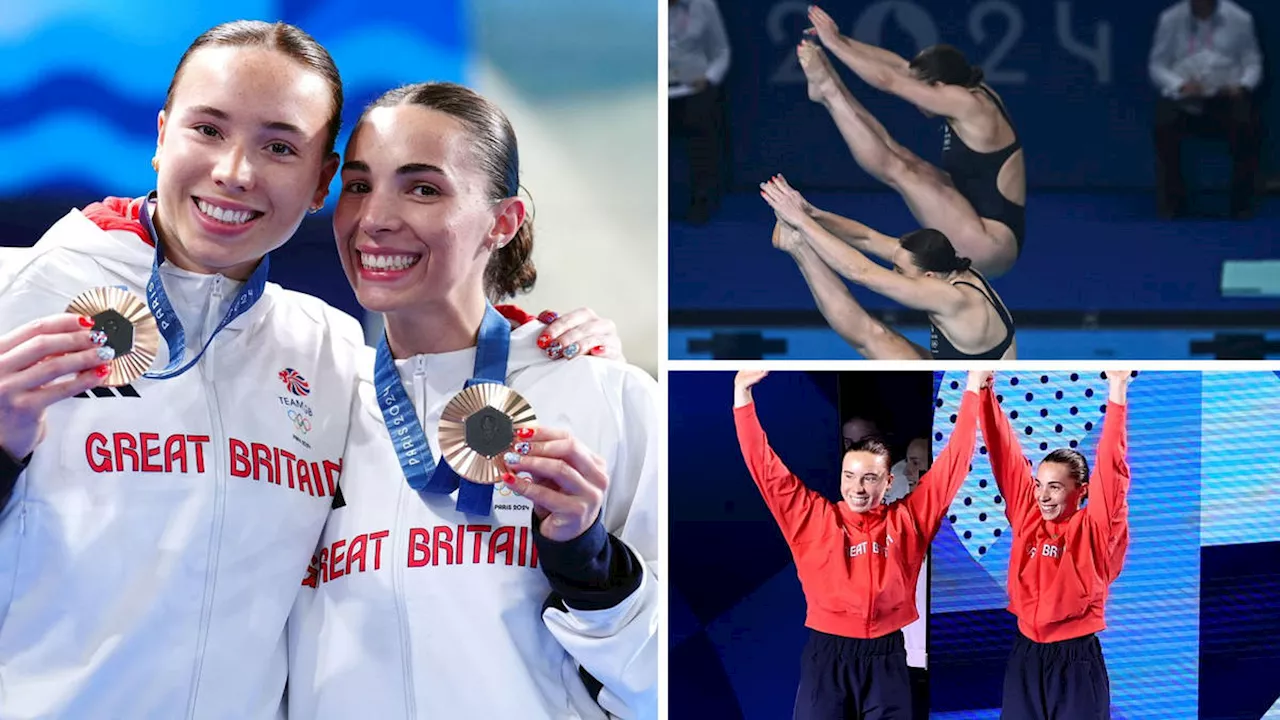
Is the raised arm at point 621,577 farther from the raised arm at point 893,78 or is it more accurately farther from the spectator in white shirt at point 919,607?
the raised arm at point 893,78

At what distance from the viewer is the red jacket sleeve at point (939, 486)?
3.03 meters

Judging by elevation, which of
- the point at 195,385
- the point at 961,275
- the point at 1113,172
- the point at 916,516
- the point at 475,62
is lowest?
the point at 916,516

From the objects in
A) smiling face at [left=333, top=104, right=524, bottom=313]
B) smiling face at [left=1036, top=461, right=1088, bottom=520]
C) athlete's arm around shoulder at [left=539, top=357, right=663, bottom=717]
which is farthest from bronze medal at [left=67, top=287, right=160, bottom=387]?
smiling face at [left=1036, top=461, right=1088, bottom=520]

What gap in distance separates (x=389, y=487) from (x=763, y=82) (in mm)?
1442

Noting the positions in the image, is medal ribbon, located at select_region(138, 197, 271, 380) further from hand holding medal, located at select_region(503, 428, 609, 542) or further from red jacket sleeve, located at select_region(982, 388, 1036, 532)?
red jacket sleeve, located at select_region(982, 388, 1036, 532)

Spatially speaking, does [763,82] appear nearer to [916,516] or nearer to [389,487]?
[916,516]

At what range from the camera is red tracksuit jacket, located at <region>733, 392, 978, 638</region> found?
3.01 m

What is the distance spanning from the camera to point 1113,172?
10.2 ft

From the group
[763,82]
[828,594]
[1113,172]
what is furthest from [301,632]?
[1113,172]

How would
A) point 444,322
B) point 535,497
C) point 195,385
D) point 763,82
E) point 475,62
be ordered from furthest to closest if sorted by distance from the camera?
point 763,82
point 475,62
point 444,322
point 195,385
point 535,497

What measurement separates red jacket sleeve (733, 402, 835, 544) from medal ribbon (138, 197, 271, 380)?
4.25 ft

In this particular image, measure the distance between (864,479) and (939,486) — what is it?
19cm

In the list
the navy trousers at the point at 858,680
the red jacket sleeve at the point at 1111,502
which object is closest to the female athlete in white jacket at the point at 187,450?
the navy trousers at the point at 858,680

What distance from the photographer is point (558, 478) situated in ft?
6.98
